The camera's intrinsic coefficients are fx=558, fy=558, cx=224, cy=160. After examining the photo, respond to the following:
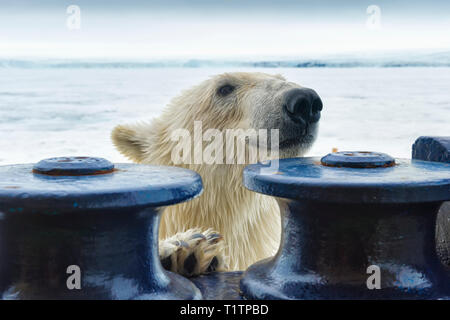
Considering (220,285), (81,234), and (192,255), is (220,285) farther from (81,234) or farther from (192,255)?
(81,234)

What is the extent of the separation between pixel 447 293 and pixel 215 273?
0.58m

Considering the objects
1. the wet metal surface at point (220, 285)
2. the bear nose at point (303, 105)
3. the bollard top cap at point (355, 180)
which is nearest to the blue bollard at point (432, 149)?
the bollard top cap at point (355, 180)

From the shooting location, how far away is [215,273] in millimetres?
1476

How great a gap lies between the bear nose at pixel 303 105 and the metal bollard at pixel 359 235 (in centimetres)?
53

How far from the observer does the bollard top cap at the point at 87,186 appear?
3.24 ft

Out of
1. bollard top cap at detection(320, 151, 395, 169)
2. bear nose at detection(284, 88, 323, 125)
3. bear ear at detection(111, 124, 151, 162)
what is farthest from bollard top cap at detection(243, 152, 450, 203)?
bear ear at detection(111, 124, 151, 162)

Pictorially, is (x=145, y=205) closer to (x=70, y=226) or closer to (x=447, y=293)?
(x=70, y=226)

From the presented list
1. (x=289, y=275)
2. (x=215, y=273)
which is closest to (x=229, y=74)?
(x=215, y=273)

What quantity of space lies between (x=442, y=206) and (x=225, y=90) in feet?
2.96

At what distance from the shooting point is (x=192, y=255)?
4.74ft

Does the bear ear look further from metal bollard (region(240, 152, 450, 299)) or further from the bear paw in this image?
metal bollard (region(240, 152, 450, 299))

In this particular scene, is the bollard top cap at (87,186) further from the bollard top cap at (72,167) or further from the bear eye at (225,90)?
the bear eye at (225,90)

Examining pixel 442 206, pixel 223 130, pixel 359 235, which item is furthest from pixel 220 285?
pixel 223 130

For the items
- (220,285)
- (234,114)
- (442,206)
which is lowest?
(220,285)
